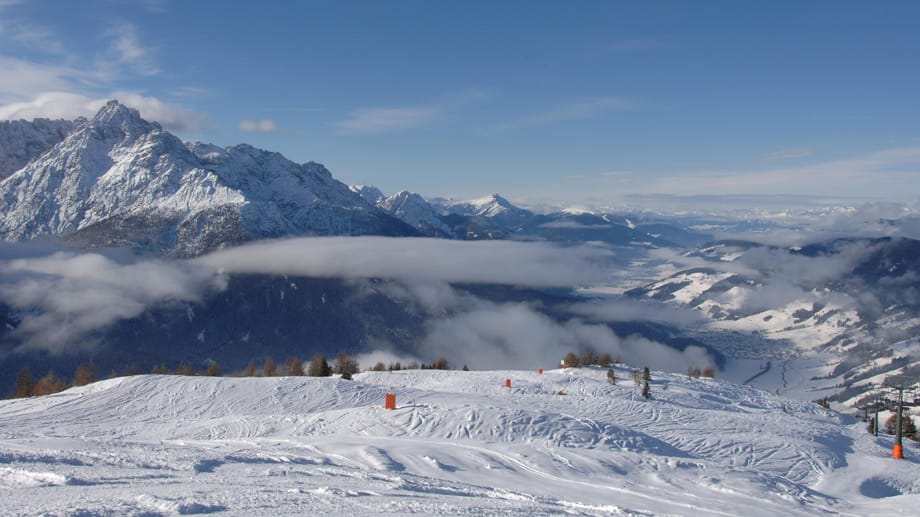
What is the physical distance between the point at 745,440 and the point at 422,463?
23026mm

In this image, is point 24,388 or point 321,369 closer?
point 24,388

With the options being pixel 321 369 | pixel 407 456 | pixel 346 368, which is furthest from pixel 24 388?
pixel 407 456

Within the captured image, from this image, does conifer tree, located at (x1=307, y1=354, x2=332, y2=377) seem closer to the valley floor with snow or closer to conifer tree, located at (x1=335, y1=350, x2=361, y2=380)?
conifer tree, located at (x1=335, y1=350, x2=361, y2=380)

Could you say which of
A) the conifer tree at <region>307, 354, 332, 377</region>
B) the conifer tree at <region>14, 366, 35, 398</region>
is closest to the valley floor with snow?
the conifer tree at <region>307, 354, 332, 377</region>

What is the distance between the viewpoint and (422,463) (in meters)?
23.4

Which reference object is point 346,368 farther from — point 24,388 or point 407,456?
point 407,456

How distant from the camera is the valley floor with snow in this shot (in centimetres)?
1512

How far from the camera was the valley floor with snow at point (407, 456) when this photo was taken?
15125 millimetres

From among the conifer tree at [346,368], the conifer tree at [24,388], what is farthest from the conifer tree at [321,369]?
the conifer tree at [24,388]

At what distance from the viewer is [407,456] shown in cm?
2420

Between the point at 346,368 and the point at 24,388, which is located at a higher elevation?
the point at 346,368

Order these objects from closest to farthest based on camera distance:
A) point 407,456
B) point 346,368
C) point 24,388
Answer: point 407,456
point 24,388
point 346,368

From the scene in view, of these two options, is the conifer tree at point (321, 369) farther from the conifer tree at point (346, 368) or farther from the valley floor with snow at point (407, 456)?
the valley floor with snow at point (407, 456)

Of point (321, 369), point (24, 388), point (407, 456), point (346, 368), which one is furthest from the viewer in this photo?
point (321, 369)
